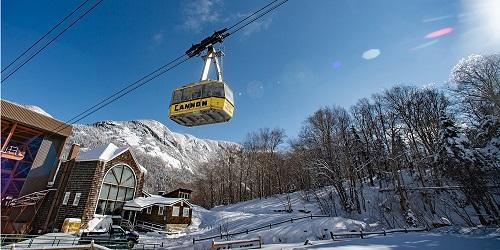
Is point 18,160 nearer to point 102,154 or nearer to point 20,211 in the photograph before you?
point 20,211

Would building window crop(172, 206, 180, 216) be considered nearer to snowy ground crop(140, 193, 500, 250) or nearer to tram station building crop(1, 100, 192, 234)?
tram station building crop(1, 100, 192, 234)

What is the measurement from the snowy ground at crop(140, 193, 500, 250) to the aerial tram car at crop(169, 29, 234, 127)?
8.73m

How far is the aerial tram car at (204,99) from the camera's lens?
12.6 meters

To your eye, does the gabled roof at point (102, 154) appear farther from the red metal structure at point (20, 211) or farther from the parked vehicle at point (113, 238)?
the parked vehicle at point (113, 238)

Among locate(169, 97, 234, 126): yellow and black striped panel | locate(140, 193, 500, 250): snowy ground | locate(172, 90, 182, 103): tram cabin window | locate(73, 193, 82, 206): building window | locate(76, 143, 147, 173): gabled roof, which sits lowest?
locate(140, 193, 500, 250): snowy ground

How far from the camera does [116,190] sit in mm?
31156

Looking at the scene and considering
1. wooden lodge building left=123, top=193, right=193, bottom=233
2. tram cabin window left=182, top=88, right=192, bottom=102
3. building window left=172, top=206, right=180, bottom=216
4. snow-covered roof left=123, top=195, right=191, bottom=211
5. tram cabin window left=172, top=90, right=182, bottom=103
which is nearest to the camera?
tram cabin window left=182, top=88, right=192, bottom=102

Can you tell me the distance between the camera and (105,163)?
3009 cm

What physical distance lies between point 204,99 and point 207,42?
2755 millimetres

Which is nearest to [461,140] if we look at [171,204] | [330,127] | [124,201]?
[330,127]

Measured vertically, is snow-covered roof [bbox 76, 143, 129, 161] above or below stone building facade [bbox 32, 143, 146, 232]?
above

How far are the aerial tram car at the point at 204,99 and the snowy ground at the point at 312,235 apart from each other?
873 cm

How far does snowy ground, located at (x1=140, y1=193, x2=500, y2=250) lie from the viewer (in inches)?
509

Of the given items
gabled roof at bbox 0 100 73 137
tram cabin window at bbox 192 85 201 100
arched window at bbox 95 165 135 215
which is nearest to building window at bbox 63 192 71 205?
arched window at bbox 95 165 135 215
